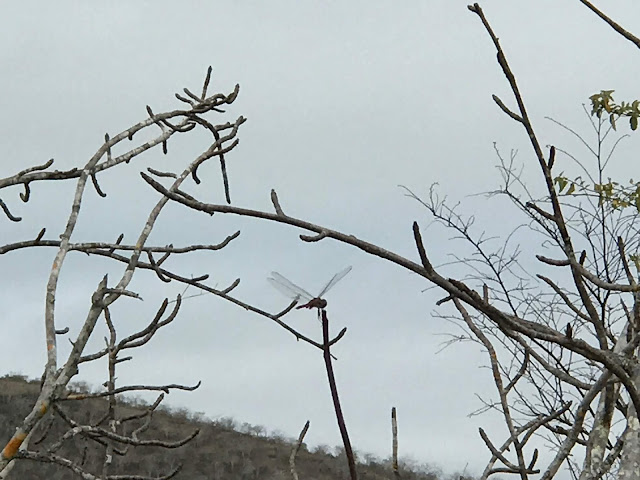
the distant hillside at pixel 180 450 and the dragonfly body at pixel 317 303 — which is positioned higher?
the distant hillside at pixel 180 450

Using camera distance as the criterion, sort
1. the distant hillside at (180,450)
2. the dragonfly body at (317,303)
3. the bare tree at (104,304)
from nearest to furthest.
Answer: the dragonfly body at (317,303)
the bare tree at (104,304)
the distant hillside at (180,450)

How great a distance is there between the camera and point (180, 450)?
4241 cm

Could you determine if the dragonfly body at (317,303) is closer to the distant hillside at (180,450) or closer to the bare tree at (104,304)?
the bare tree at (104,304)

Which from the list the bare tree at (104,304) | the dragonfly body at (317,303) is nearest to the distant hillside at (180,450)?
the bare tree at (104,304)

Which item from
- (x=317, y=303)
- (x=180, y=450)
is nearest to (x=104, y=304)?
(x=317, y=303)

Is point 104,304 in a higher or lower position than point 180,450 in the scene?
lower

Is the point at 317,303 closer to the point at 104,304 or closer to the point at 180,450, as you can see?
the point at 104,304

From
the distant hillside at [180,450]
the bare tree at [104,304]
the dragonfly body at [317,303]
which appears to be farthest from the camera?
the distant hillside at [180,450]

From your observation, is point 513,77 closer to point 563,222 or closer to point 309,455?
point 563,222

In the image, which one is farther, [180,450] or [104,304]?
[180,450]

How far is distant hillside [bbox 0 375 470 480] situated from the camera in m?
33.2

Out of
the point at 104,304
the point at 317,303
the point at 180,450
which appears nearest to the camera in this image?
the point at 317,303

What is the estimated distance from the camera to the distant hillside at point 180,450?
33.2 metres

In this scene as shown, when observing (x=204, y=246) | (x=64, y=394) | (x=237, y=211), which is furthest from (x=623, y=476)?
(x=204, y=246)
